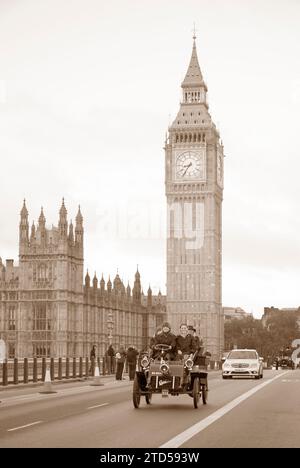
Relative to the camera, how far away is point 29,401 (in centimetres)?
2447

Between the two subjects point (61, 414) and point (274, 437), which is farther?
point (61, 414)

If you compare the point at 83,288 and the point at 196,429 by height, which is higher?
the point at 83,288

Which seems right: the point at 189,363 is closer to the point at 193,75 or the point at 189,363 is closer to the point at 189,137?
the point at 189,137

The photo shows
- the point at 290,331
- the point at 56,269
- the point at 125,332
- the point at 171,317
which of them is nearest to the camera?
the point at 56,269

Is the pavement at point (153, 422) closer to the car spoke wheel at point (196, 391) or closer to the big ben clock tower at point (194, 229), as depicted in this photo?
the car spoke wheel at point (196, 391)

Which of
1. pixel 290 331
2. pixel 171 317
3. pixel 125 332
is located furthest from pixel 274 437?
pixel 290 331

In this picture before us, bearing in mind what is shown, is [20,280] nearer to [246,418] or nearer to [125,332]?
[125,332]

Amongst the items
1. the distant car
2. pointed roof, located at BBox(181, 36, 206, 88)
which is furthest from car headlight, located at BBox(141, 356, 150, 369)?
pointed roof, located at BBox(181, 36, 206, 88)

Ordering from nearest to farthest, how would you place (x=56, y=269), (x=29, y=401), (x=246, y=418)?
(x=246, y=418) < (x=29, y=401) < (x=56, y=269)

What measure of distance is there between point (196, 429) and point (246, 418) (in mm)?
2508

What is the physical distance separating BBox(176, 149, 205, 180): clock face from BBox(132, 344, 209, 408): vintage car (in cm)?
11448

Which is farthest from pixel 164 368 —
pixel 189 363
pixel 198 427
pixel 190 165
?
pixel 190 165

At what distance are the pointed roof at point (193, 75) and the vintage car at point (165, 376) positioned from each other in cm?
12565
